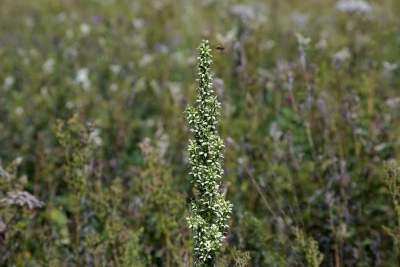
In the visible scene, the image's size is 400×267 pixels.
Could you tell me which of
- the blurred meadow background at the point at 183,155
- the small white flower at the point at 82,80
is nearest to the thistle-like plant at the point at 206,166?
the blurred meadow background at the point at 183,155

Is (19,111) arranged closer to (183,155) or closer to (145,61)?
(183,155)

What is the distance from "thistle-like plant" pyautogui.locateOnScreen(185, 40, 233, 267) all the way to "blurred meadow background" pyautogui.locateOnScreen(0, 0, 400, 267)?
Answer: 0.66 ft

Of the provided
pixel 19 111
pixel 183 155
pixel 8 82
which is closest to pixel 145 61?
pixel 8 82

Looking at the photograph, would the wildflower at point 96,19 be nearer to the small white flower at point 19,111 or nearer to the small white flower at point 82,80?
the small white flower at point 82,80

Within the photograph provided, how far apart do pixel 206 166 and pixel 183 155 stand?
93.9 inches

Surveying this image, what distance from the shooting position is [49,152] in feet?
14.5

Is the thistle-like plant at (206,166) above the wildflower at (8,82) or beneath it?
beneath

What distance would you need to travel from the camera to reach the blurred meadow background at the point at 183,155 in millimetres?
3164

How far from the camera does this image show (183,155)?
4.31m

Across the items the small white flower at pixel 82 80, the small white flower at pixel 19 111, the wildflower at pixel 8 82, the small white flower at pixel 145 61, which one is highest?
the small white flower at pixel 145 61

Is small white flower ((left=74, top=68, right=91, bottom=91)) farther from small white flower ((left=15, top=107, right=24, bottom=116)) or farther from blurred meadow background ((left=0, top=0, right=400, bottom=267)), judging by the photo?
small white flower ((left=15, top=107, right=24, bottom=116))

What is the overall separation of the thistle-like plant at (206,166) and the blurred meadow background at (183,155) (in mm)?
200

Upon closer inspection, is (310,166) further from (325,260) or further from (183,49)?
(183,49)

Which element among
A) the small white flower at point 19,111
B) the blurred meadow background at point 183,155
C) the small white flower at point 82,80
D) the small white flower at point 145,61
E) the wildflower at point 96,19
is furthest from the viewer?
the wildflower at point 96,19
